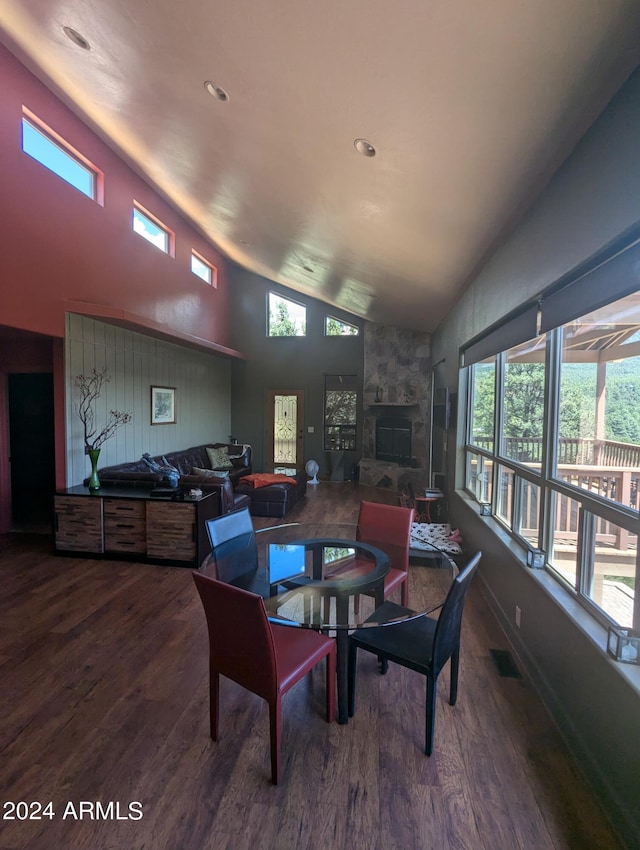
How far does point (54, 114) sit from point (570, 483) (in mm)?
5749

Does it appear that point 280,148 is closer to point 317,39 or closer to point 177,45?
point 177,45

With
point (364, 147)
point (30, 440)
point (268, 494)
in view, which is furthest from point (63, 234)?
point (268, 494)

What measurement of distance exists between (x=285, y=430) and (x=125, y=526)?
526 cm

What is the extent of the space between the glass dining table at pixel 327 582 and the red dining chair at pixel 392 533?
0.14m

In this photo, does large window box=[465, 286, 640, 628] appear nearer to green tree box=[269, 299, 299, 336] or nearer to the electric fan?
the electric fan

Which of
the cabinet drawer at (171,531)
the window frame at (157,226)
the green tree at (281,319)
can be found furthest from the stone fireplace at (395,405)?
the cabinet drawer at (171,531)

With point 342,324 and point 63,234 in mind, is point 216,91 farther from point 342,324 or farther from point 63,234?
point 342,324

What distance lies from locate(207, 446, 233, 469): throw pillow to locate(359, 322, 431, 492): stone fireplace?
2683 mm

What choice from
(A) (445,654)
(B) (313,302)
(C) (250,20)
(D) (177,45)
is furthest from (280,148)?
(B) (313,302)

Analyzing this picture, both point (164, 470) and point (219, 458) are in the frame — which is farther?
point (219, 458)

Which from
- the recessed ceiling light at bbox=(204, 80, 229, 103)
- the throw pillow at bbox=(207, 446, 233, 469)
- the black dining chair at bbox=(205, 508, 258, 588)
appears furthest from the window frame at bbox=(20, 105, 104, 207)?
the black dining chair at bbox=(205, 508, 258, 588)

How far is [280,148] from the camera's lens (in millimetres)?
2744

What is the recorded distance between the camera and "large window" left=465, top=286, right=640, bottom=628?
155 centimetres

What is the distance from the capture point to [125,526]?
381 centimetres
